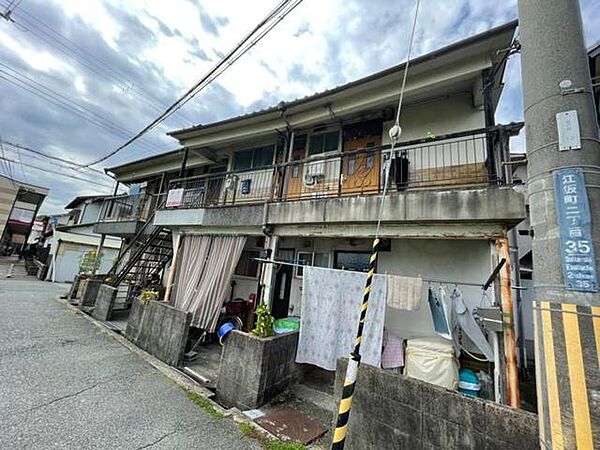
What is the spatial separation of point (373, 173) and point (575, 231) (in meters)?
5.57

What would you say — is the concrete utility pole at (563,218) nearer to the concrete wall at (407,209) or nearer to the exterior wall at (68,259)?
the concrete wall at (407,209)

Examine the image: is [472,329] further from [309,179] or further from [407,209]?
[309,179]

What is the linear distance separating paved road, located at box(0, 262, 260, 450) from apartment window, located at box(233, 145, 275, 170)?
22.3 feet

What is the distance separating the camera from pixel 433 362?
4223 mm

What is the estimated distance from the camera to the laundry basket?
161 inches

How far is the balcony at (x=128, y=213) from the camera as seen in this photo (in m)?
11.6

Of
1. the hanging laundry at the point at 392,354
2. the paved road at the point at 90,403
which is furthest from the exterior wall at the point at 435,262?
the paved road at the point at 90,403

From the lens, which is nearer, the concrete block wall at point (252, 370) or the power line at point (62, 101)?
the concrete block wall at point (252, 370)

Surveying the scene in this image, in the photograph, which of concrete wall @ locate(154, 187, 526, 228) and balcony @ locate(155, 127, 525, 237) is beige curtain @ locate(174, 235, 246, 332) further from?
concrete wall @ locate(154, 187, 526, 228)

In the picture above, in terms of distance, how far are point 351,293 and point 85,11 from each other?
9.36m

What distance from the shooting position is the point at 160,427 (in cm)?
338

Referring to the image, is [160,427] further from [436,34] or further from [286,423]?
[436,34]

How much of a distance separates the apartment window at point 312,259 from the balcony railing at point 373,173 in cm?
176

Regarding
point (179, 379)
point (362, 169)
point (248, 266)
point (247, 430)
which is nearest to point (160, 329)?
point (179, 379)
